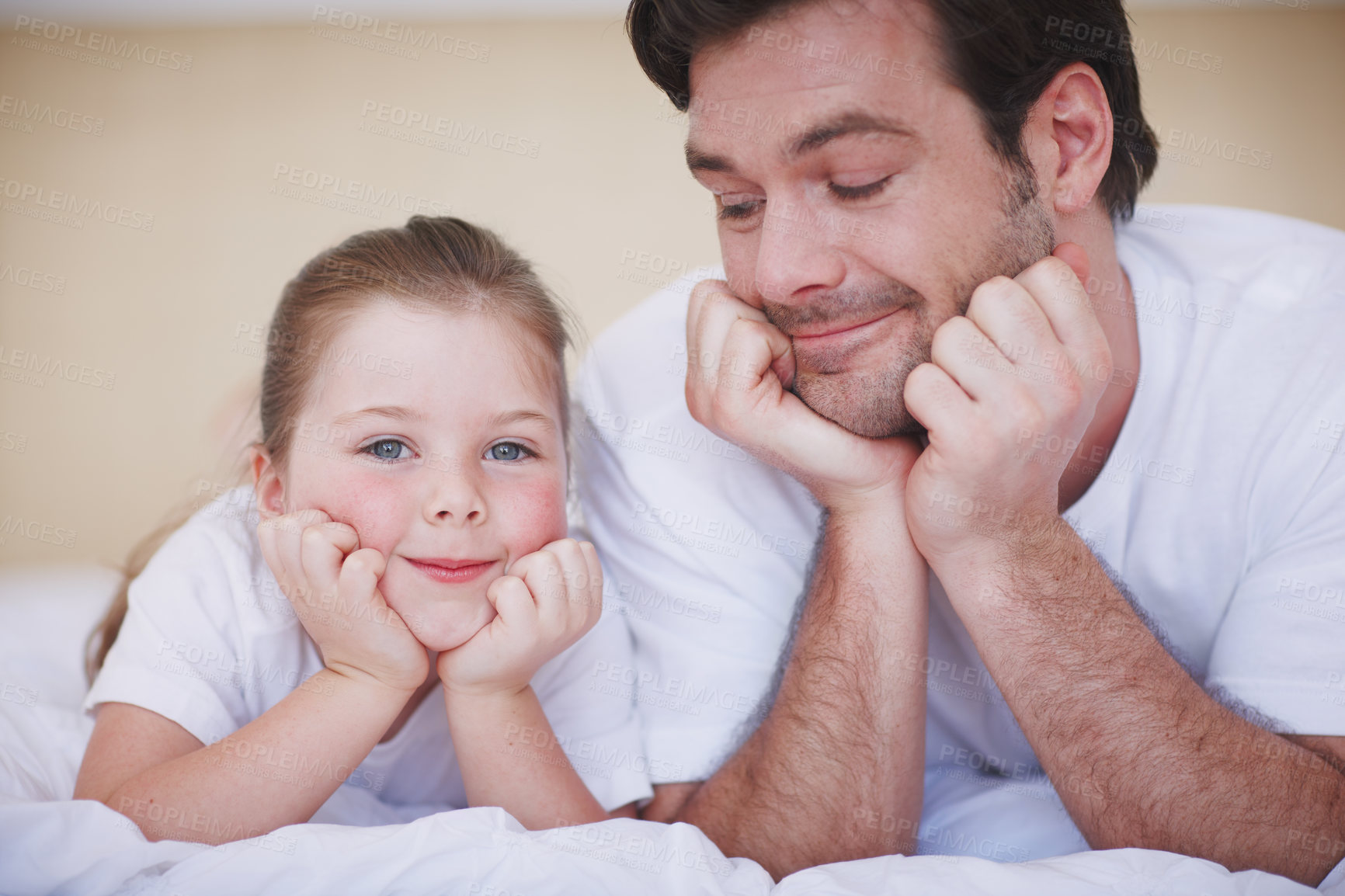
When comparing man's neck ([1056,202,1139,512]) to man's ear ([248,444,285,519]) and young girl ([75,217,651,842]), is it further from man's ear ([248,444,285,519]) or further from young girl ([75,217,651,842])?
man's ear ([248,444,285,519])

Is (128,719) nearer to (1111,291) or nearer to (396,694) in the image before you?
(396,694)

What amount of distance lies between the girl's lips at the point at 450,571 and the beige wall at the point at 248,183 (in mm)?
2420

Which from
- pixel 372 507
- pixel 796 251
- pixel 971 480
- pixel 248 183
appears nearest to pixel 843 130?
pixel 796 251

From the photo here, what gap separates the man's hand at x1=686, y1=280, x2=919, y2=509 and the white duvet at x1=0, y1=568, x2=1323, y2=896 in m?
0.59

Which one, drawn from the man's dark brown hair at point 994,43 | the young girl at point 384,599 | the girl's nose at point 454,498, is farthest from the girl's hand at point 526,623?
the man's dark brown hair at point 994,43

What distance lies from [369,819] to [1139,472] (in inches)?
56.0

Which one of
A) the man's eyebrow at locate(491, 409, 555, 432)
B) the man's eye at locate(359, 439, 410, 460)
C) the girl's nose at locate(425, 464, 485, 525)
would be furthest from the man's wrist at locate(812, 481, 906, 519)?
the man's eye at locate(359, 439, 410, 460)

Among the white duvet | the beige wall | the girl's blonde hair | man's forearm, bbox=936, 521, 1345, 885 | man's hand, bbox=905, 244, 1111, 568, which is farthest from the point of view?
the beige wall

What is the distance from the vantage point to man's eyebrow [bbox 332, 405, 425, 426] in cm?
152

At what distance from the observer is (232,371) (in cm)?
393

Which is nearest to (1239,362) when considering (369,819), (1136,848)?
(1136,848)

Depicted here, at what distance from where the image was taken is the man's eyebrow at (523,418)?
157cm

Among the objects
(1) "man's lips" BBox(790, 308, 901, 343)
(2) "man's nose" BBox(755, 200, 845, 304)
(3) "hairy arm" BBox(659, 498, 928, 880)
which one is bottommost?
(3) "hairy arm" BBox(659, 498, 928, 880)

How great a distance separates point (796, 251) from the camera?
1.55 metres
